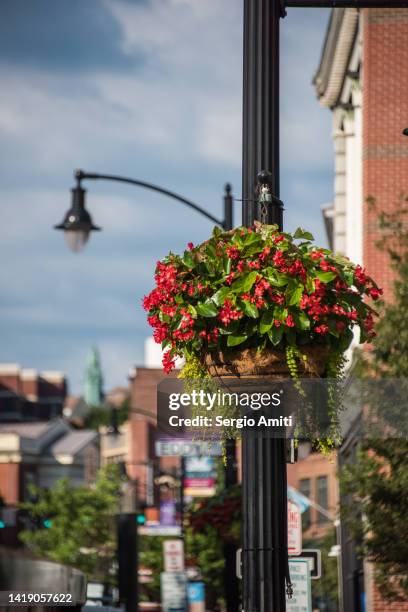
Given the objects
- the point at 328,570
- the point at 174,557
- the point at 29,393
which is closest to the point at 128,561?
the point at 174,557

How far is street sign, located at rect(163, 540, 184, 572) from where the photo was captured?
40375mm

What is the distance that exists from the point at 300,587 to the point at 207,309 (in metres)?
8.41

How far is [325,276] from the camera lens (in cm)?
665

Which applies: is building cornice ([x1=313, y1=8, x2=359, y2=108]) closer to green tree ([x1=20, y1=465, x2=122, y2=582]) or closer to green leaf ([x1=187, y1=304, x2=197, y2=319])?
green leaf ([x1=187, y1=304, x2=197, y2=319])

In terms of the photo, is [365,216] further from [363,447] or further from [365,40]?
[363,447]

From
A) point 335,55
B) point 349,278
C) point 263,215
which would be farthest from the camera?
point 335,55

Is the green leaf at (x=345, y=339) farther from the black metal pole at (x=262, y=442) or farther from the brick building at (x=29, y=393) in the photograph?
the brick building at (x=29, y=393)

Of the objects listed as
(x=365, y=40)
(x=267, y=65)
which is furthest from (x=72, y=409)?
(x=267, y=65)

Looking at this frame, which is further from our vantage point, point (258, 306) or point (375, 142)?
point (375, 142)

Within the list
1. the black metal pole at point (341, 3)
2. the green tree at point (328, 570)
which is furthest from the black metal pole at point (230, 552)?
the green tree at point (328, 570)

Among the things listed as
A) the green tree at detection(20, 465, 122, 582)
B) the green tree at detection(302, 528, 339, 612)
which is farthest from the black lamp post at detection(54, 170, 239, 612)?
the green tree at detection(20, 465, 122, 582)

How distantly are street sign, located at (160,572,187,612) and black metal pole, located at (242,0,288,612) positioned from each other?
2993cm

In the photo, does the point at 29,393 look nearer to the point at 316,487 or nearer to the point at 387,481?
the point at 316,487

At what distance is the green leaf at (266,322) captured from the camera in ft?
21.7
